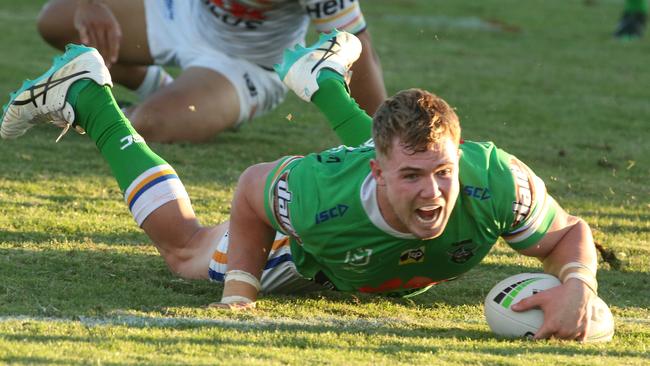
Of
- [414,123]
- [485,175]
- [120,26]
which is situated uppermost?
[414,123]

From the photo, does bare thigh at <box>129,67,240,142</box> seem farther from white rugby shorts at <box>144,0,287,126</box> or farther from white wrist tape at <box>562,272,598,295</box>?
white wrist tape at <box>562,272,598,295</box>

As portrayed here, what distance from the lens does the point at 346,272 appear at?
4.20 metres

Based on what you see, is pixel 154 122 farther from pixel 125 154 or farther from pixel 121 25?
pixel 125 154

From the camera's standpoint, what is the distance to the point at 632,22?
15289mm

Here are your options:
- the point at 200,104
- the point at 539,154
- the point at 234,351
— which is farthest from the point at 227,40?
the point at 234,351

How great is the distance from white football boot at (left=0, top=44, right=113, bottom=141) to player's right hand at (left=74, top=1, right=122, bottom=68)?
188 centimetres

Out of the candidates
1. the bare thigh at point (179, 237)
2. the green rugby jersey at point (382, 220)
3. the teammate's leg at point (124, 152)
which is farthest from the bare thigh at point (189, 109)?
the green rugby jersey at point (382, 220)

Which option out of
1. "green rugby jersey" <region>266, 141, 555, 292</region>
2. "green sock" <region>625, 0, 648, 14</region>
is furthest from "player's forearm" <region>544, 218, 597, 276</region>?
"green sock" <region>625, 0, 648, 14</region>

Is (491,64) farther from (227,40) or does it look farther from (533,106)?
(227,40)

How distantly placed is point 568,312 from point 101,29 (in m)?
3.94

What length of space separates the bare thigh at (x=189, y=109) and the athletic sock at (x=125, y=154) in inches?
88.7

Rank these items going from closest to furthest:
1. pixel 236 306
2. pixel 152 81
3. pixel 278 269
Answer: pixel 236 306, pixel 278 269, pixel 152 81

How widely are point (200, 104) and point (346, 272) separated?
3327 millimetres

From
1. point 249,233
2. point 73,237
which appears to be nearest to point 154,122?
point 73,237
